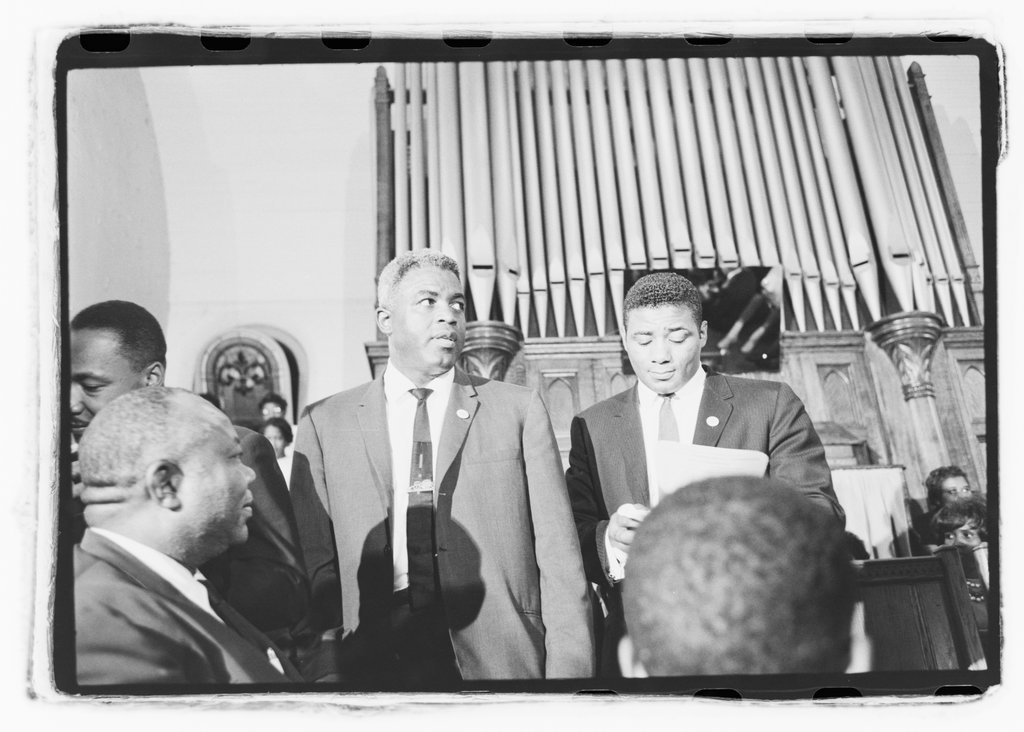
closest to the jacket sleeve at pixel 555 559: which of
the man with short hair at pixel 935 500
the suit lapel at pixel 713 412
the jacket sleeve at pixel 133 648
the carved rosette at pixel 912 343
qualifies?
the suit lapel at pixel 713 412

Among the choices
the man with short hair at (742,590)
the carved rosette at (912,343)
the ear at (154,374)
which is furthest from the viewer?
the carved rosette at (912,343)

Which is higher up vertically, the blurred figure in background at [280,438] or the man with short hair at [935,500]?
the blurred figure in background at [280,438]

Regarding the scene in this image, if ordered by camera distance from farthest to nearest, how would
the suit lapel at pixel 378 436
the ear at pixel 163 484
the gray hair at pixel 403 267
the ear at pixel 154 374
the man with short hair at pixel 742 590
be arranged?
the gray hair at pixel 403 267 < the ear at pixel 154 374 < the suit lapel at pixel 378 436 < the ear at pixel 163 484 < the man with short hair at pixel 742 590

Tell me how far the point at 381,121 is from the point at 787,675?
2437 millimetres

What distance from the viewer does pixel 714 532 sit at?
4.36ft

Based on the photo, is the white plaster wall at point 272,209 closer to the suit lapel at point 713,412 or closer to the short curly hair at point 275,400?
the short curly hair at point 275,400

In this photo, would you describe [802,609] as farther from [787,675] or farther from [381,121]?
[381,121]

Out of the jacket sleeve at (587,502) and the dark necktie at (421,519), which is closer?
the dark necktie at (421,519)

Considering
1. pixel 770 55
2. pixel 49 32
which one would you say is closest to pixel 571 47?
pixel 770 55

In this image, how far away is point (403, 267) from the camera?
9.96ft

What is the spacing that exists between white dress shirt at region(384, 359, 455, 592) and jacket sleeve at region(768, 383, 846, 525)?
989mm

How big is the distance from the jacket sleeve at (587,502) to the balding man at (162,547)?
890 millimetres

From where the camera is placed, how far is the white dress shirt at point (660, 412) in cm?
293

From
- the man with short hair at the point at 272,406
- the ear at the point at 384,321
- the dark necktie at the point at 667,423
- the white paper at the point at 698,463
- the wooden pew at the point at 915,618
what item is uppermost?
the ear at the point at 384,321
